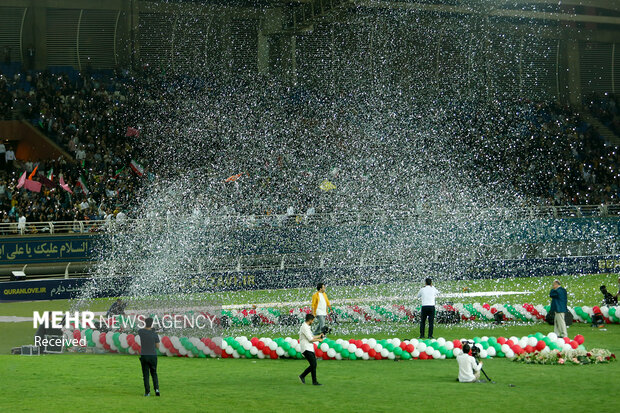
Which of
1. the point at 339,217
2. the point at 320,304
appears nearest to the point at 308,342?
the point at 320,304

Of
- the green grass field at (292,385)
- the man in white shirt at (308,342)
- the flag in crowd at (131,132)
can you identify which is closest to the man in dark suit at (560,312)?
the green grass field at (292,385)

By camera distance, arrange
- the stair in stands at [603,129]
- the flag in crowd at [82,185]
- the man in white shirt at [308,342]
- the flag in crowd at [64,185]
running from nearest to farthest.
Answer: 1. the man in white shirt at [308,342]
2. the flag in crowd at [64,185]
3. the flag in crowd at [82,185]
4. the stair in stands at [603,129]

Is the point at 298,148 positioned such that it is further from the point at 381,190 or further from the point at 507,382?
the point at 507,382

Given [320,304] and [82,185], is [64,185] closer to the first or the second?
[82,185]

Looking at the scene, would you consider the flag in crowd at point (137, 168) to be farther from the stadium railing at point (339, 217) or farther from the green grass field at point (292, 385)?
the green grass field at point (292, 385)

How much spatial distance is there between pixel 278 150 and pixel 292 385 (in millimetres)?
27295

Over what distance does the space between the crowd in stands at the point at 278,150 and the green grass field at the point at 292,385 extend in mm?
17752

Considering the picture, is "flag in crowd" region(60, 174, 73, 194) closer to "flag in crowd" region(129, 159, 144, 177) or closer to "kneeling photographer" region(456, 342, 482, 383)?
"flag in crowd" region(129, 159, 144, 177)

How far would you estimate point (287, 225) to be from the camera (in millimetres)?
39188

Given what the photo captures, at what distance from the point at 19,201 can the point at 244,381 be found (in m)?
22.4

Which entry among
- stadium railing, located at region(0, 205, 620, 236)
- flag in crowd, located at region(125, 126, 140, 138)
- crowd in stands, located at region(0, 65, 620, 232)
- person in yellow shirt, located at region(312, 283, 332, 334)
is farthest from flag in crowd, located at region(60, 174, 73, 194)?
person in yellow shirt, located at region(312, 283, 332, 334)

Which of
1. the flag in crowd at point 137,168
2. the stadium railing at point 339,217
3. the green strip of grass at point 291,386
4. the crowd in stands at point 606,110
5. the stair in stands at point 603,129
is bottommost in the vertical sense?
the green strip of grass at point 291,386

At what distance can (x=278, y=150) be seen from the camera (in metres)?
43.1

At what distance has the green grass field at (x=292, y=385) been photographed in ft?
47.7
